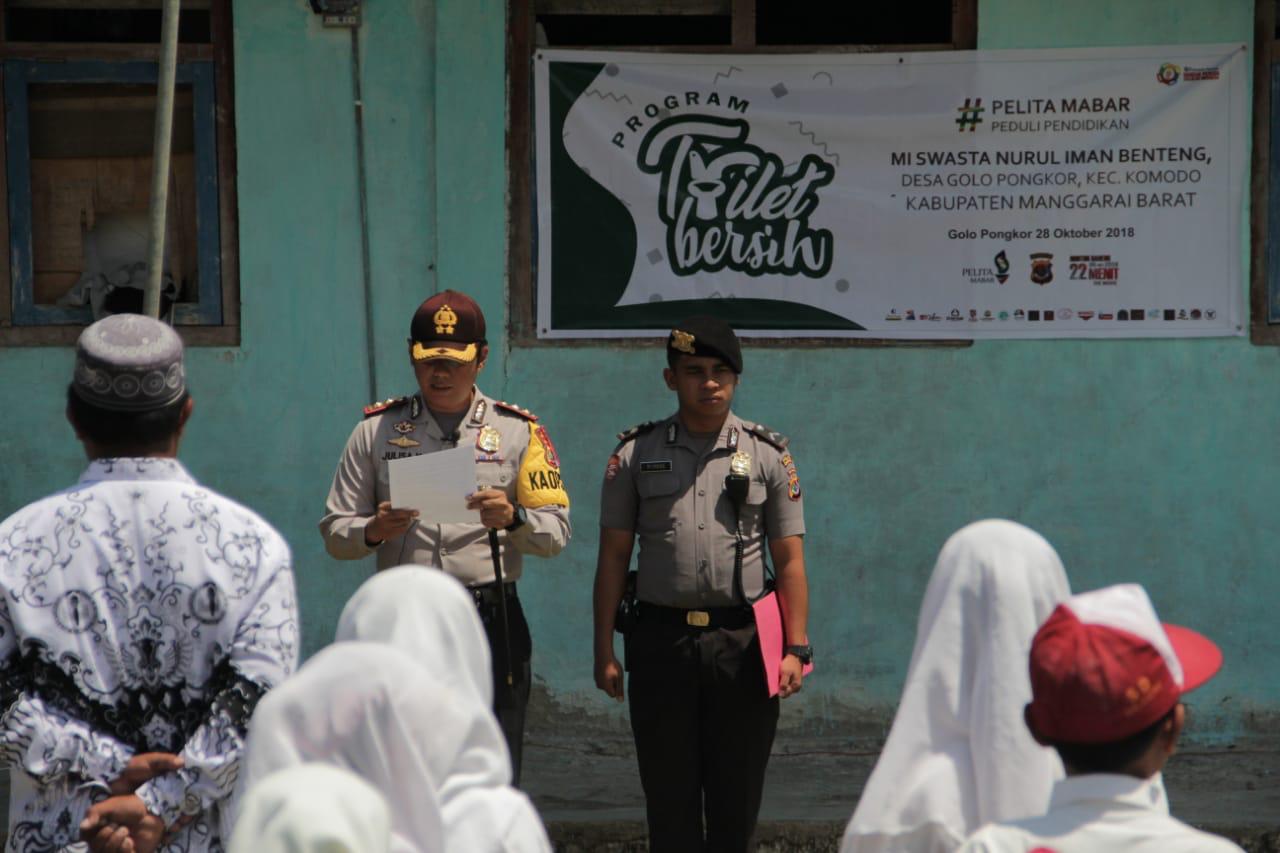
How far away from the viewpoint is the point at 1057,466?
6.47 metres

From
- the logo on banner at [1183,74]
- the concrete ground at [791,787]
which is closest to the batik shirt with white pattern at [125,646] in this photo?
the concrete ground at [791,787]

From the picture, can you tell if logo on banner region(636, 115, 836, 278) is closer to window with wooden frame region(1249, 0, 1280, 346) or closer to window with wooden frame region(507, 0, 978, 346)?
window with wooden frame region(507, 0, 978, 346)

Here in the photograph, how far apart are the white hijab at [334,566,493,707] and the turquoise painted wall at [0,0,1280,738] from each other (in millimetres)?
3578

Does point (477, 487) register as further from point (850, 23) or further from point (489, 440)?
point (850, 23)

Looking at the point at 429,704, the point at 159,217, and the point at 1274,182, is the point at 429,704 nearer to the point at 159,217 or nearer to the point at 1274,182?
the point at 159,217

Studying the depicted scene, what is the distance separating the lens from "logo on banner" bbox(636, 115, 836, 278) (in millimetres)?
6461

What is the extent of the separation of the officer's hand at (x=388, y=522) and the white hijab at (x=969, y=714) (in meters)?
2.09

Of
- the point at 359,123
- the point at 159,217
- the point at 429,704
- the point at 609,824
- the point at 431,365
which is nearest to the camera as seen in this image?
the point at 429,704

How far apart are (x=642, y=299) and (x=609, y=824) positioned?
2.07 m

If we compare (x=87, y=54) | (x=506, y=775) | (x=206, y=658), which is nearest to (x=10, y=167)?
(x=87, y=54)

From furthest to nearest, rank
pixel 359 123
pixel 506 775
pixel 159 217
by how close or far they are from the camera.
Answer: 1. pixel 359 123
2. pixel 159 217
3. pixel 506 775

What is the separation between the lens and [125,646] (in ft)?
9.53

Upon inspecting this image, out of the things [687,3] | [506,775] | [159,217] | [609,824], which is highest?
[687,3]

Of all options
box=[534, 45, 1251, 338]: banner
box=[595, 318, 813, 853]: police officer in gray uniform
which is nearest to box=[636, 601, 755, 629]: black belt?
box=[595, 318, 813, 853]: police officer in gray uniform
